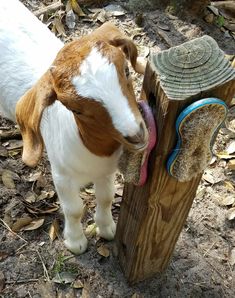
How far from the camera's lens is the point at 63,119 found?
8.30 ft

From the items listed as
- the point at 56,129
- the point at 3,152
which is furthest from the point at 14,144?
the point at 56,129

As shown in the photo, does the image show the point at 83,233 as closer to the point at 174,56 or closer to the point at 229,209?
the point at 229,209

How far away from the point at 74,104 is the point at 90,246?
1553mm

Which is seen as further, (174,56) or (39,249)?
(39,249)

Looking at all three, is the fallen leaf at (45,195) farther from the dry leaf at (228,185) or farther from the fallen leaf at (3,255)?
the dry leaf at (228,185)

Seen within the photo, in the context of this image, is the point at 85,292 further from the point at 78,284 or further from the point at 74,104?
the point at 74,104

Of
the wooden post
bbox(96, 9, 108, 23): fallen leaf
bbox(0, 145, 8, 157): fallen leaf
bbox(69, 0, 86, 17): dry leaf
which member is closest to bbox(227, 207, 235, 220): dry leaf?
the wooden post

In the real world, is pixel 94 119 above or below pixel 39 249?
above

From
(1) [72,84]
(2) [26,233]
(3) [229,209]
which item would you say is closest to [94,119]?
(1) [72,84]

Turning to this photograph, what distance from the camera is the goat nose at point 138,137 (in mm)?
1897

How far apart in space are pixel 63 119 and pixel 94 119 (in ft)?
1.75

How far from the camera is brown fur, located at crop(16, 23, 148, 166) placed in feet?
6.48

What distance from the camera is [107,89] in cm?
193

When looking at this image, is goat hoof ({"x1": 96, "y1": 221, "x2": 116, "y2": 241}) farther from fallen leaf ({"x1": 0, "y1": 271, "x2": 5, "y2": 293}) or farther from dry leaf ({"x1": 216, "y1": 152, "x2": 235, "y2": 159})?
dry leaf ({"x1": 216, "y1": 152, "x2": 235, "y2": 159})
